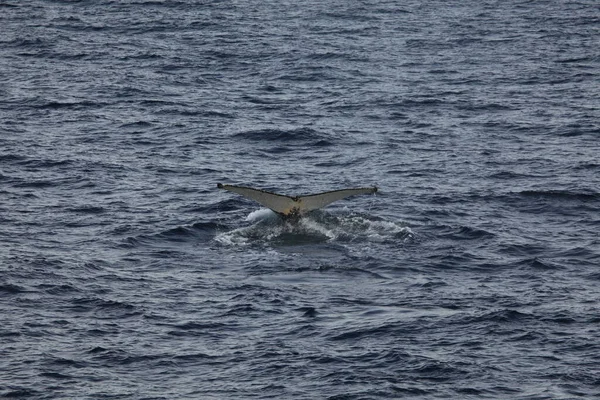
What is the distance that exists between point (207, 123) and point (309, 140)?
5171mm

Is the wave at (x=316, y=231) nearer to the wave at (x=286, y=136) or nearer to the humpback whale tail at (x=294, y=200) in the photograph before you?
the humpback whale tail at (x=294, y=200)

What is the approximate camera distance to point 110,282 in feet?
108

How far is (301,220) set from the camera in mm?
36875

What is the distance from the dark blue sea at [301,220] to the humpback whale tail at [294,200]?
0.77 metres

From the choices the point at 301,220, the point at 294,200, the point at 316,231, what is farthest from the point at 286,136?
the point at 316,231

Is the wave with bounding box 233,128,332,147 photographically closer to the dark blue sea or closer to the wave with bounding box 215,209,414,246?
the dark blue sea

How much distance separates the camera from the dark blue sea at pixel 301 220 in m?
27.9

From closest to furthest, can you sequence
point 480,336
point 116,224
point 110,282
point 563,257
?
1. point 480,336
2. point 110,282
3. point 563,257
4. point 116,224

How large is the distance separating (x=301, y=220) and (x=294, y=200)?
0.72 meters

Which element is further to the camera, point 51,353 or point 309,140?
point 309,140

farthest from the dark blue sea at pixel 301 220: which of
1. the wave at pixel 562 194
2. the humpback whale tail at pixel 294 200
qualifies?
the humpback whale tail at pixel 294 200

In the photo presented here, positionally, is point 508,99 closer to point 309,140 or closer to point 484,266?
point 309,140

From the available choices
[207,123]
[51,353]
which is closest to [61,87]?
[207,123]

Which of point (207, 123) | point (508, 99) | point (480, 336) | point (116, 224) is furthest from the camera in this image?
point (508, 99)
